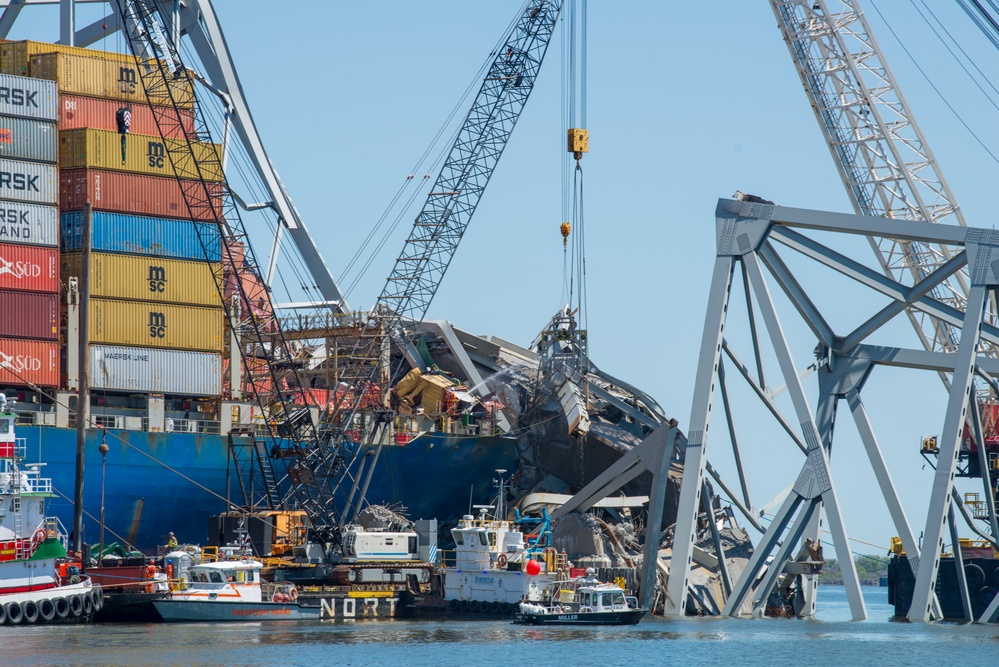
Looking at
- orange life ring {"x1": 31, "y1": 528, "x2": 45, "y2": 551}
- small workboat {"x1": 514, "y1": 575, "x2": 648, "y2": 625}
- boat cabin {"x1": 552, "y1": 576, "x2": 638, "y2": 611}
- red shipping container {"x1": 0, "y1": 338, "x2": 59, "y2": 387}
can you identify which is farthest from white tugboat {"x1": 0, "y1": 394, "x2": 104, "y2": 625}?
boat cabin {"x1": 552, "y1": 576, "x2": 638, "y2": 611}

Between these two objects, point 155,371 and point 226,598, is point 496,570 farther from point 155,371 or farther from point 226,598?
point 155,371

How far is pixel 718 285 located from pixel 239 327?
123 ft

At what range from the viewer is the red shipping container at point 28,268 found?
79075 mm

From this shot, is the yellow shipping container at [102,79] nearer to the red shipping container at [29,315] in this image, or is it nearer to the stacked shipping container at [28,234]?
the stacked shipping container at [28,234]

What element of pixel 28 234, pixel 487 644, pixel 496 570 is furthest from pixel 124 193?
pixel 487 644

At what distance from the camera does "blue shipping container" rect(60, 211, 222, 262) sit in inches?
3250

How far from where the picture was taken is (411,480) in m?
93.7

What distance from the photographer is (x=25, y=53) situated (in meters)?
85.8

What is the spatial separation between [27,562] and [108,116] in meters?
33.5

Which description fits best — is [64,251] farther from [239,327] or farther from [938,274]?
[938,274]

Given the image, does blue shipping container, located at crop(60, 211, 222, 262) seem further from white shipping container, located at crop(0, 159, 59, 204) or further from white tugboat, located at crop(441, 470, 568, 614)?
white tugboat, located at crop(441, 470, 568, 614)

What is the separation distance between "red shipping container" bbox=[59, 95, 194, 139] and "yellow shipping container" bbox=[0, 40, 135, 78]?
2.55 meters

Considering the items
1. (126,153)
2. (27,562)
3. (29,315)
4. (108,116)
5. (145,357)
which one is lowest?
(27,562)

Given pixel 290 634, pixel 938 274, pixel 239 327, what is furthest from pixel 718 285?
pixel 239 327
